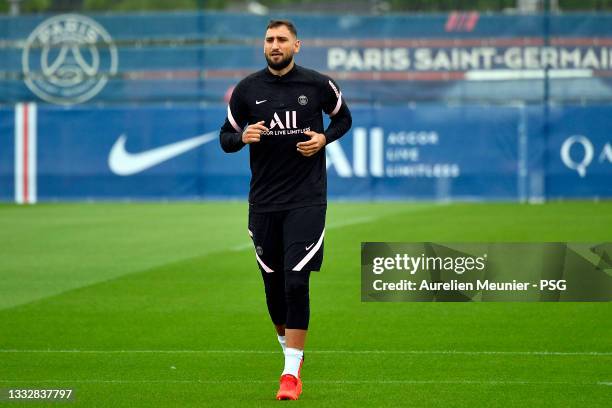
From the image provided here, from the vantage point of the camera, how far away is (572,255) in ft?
34.2

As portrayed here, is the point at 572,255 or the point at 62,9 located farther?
the point at 62,9

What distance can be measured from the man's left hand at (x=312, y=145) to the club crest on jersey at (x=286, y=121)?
132 mm

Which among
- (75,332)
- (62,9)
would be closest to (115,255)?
(75,332)

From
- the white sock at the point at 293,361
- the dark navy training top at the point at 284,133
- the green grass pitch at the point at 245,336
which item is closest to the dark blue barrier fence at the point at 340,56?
the green grass pitch at the point at 245,336

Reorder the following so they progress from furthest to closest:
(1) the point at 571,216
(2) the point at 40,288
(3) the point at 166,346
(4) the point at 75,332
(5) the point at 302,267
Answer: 1. (1) the point at 571,216
2. (2) the point at 40,288
3. (4) the point at 75,332
4. (3) the point at 166,346
5. (5) the point at 302,267

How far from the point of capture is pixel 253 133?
8.15m

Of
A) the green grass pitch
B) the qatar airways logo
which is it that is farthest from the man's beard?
the qatar airways logo

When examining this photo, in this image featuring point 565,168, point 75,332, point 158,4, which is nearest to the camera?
point 75,332

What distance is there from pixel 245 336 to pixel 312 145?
296 cm

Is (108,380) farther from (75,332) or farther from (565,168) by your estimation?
(565,168)

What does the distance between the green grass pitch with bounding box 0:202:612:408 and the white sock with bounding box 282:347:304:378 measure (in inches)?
6.3

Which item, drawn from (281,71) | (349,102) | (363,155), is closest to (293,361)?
(281,71)

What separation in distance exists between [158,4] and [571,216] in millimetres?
34393

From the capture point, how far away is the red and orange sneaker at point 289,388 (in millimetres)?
7824
